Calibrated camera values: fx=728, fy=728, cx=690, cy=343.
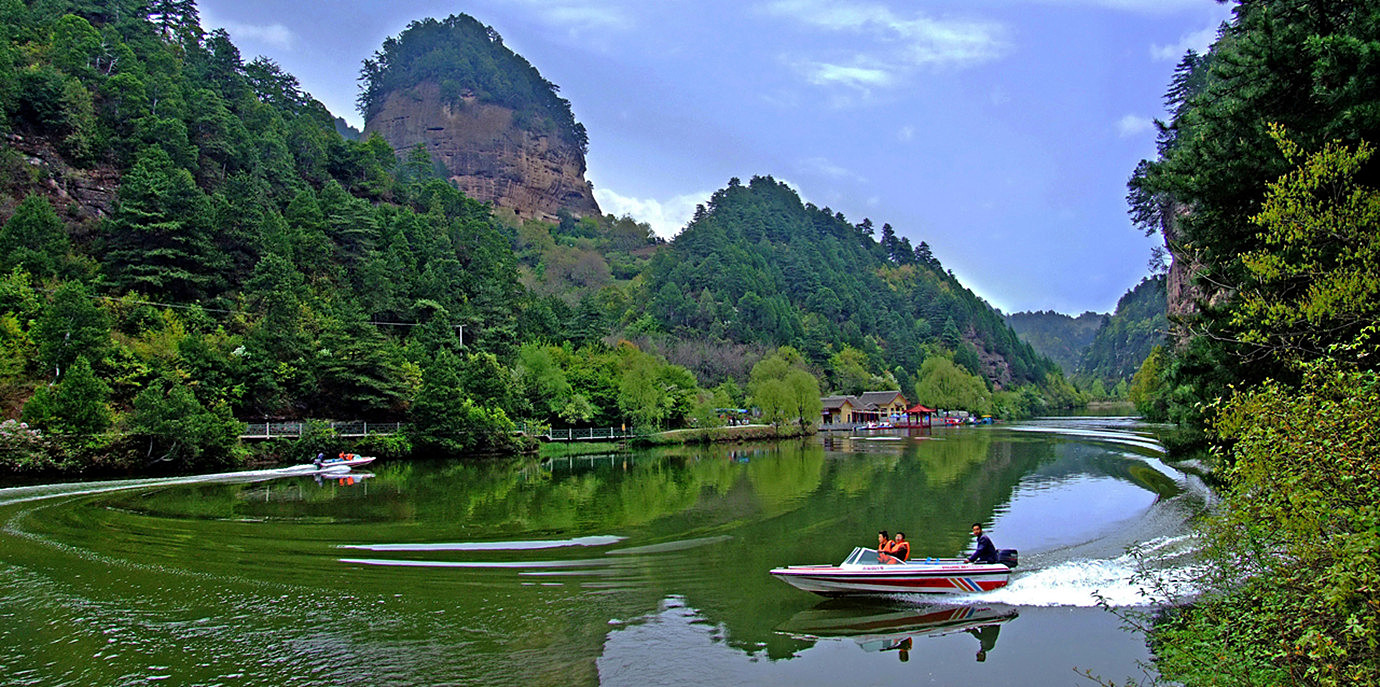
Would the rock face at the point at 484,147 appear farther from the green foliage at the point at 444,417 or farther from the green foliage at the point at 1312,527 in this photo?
the green foliage at the point at 1312,527

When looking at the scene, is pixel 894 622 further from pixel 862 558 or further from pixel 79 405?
pixel 79 405

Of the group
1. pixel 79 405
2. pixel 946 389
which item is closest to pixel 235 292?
pixel 79 405

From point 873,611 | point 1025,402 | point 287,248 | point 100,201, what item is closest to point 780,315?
point 1025,402

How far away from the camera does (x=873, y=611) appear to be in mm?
13453

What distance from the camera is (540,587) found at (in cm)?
1458

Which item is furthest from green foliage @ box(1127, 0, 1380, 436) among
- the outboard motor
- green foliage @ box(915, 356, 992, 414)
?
green foliage @ box(915, 356, 992, 414)

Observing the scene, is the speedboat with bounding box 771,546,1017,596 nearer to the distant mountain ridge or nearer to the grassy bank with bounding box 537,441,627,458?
the grassy bank with bounding box 537,441,627,458

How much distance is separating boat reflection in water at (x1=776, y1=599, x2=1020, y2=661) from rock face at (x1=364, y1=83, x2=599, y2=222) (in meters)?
158

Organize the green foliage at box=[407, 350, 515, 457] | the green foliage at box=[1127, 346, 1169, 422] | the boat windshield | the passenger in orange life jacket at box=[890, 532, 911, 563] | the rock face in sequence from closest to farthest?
the boat windshield, the passenger in orange life jacket at box=[890, 532, 911, 563], the green foliage at box=[1127, 346, 1169, 422], the green foliage at box=[407, 350, 515, 457], the rock face

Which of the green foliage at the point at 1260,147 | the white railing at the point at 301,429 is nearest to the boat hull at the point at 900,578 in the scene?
the green foliage at the point at 1260,147

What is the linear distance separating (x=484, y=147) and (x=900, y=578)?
17169 centimetres

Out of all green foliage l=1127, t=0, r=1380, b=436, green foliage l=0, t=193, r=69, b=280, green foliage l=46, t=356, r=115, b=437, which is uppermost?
green foliage l=0, t=193, r=69, b=280

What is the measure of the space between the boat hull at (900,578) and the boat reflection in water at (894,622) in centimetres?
28

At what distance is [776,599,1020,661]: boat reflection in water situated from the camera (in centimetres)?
1199
